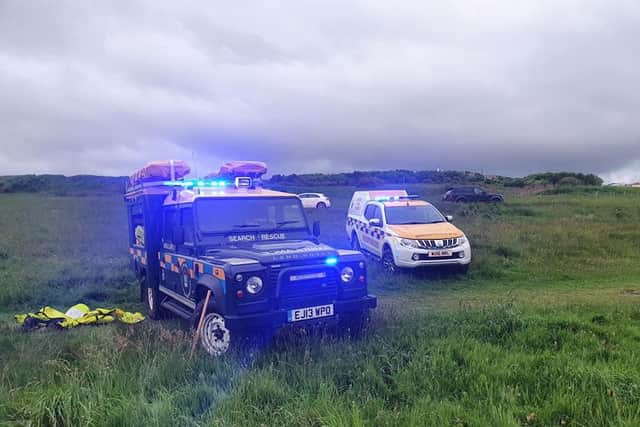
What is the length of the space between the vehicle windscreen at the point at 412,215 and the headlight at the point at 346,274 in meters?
6.18

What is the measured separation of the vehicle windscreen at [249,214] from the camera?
683 cm

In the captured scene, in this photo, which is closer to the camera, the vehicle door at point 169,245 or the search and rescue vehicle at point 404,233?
the vehicle door at point 169,245

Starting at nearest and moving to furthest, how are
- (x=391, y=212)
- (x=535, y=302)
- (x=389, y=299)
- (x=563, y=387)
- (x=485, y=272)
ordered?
(x=563, y=387), (x=535, y=302), (x=389, y=299), (x=485, y=272), (x=391, y=212)

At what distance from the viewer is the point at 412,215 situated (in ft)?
40.5

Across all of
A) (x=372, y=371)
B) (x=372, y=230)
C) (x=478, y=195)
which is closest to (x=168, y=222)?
(x=372, y=371)

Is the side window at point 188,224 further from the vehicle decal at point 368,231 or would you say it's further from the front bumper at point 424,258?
the vehicle decal at point 368,231

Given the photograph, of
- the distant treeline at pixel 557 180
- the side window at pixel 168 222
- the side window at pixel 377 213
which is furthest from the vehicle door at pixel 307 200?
the distant treeline at pixel 557 180

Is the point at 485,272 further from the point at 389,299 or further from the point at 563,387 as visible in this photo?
the point at 563,387

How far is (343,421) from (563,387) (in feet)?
6.77

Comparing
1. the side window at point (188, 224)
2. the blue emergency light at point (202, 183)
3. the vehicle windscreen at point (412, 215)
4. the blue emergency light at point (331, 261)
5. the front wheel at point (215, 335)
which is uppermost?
the blue emergency light at point (202, 183)

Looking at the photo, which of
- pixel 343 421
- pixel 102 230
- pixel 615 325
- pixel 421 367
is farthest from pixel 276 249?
pixel 102 230

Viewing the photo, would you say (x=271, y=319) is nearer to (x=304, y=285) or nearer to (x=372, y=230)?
(x=304, y=285)

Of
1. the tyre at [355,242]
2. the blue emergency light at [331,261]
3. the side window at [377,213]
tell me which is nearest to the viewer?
the blue emergency light at [331,261]

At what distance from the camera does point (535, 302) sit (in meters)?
8.28
